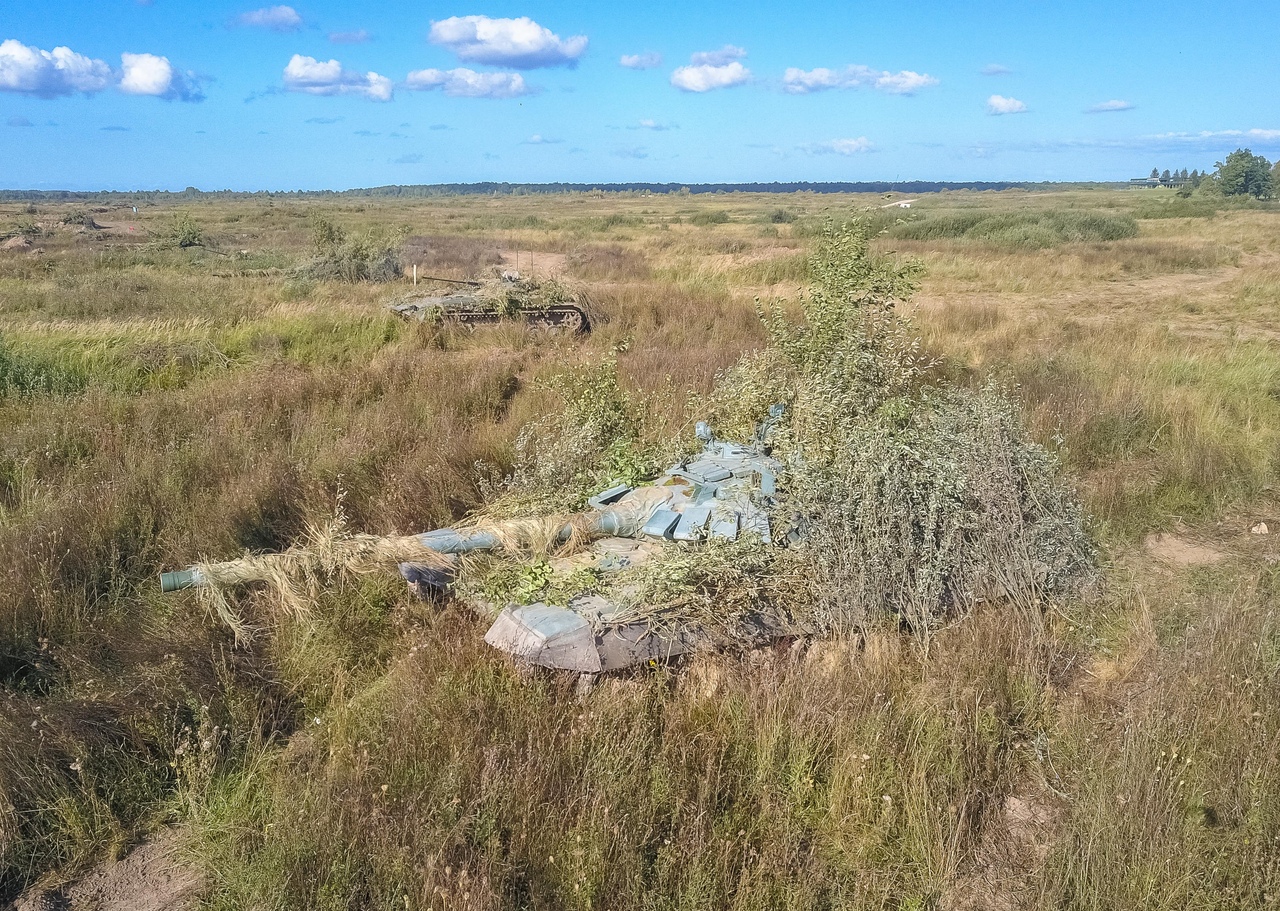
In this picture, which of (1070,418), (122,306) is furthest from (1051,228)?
(122,306)

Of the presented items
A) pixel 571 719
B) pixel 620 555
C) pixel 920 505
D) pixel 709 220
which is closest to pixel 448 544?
pixel 620 555

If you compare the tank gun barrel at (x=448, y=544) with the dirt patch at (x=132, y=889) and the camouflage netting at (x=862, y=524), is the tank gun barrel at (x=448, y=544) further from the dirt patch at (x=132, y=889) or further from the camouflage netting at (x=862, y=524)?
the dirt patch at (x=132, y=889)

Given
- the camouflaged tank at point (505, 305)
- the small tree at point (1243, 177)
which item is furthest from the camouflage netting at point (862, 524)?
the small tree at point (1243, 177)

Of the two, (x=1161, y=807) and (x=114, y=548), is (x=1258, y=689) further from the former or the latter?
(x=114, y=548)

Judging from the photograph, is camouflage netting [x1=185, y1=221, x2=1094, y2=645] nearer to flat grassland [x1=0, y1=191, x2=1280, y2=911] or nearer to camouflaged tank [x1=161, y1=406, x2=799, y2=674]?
camouflaged tank [x1=161, y1=406, x2=799, y2=674]

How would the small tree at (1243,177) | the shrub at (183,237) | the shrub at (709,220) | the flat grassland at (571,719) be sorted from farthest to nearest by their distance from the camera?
the small tree at (1243,177) < the shrub at (709,220) < the shrub at (183,237) < the flat grassland at (571,719)

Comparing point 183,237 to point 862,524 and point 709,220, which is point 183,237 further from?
point 709,220

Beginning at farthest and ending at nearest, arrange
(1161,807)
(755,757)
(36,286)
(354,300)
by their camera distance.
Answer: (36,286), (354,300), (755,757), (1161,807)
